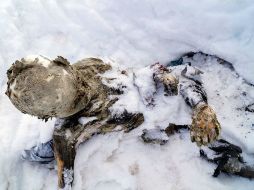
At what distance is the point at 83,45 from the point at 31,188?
131cm

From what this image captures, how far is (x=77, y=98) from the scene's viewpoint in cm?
192

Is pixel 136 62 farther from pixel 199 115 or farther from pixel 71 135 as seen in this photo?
pixel 199 115

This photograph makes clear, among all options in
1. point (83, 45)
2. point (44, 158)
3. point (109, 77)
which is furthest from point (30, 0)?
point (44, 158)

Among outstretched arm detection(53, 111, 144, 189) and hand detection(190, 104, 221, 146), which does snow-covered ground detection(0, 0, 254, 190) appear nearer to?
outstretched arm detection(53, 111, 144, 189)

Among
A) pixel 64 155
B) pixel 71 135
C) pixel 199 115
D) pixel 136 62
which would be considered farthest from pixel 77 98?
pixel 136 62

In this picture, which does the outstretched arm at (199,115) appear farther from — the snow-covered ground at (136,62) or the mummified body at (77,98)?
the snow-covered ground at (136,62)

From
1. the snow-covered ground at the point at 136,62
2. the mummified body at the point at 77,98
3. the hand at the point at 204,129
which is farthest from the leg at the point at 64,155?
the hand at the point at 204,129

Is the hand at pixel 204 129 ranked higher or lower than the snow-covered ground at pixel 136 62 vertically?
lower

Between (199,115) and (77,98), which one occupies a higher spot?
(77,98)

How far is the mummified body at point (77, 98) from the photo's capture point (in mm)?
1658

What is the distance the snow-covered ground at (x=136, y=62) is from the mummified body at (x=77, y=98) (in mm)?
131

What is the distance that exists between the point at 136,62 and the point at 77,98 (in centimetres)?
112

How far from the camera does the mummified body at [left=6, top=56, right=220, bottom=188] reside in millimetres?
1658

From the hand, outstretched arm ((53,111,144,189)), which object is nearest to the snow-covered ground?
outstretched arm ((53,111,144,189))
